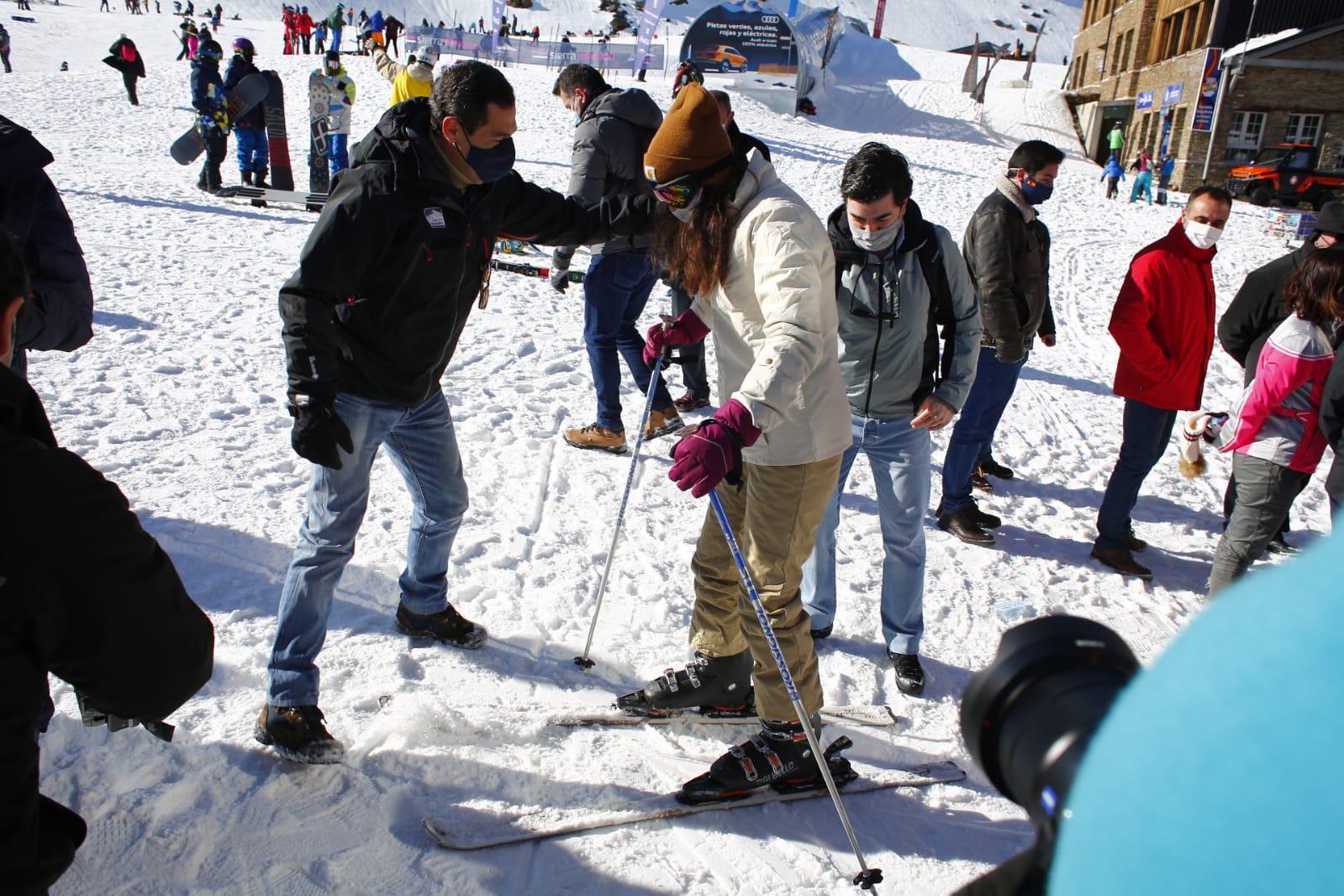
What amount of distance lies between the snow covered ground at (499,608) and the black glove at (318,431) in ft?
3.49

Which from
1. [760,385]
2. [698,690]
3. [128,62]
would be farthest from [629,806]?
[128,62]

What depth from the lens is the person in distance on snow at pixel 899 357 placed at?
3.25 meters

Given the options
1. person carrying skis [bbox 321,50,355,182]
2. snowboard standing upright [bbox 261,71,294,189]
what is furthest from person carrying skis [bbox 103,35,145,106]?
person carrying skis [bbox 321,50,355,182]

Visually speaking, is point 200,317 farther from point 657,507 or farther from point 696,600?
point 696,600

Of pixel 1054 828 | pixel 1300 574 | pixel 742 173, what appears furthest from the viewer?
pixel 742 173

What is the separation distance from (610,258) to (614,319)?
39 centimetres

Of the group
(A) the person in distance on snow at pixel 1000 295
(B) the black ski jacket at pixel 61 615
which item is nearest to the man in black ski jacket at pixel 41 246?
(B) the black ski jacket at pixel 61 615

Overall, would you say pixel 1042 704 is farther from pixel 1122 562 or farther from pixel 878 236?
pixel 1122 562

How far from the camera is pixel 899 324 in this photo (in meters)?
3.37

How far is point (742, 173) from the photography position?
2.53m

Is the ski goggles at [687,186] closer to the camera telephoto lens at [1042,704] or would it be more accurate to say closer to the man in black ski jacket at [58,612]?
the man in black ski jacket at [58,612]

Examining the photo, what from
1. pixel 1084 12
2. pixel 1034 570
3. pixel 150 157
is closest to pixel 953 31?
pixel 1084 12

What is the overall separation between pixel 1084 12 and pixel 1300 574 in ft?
203

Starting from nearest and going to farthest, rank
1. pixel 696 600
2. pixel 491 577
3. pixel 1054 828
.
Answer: pixel 1054 828
pixel 696 600
pixel 491 577
